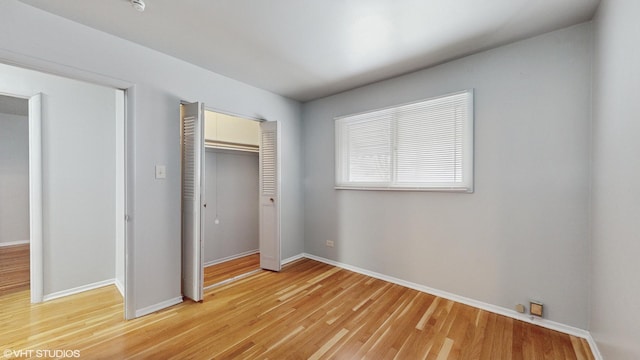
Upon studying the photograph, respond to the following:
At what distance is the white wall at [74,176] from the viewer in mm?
2582

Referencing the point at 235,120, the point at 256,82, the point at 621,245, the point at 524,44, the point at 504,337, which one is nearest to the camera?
the point at 621,245

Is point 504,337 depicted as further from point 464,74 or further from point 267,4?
point 267,4

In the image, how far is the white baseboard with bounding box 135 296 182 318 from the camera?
2318 millimetres

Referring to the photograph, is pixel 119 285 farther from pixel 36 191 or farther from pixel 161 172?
pixel 161 172

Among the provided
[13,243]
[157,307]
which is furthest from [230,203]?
[13,243]

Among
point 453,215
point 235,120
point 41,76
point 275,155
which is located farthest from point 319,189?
point 41,76

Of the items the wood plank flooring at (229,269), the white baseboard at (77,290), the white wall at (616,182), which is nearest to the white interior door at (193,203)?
the wood plank flooring at (229,269)

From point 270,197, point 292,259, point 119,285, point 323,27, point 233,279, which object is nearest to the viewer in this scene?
point 323,27

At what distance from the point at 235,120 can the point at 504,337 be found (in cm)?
391

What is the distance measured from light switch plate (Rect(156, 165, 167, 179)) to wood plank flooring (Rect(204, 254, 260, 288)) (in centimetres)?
139

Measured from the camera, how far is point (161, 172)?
2477 millimetres

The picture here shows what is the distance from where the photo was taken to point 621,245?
4.50 feet

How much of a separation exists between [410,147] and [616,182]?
66.0 inches

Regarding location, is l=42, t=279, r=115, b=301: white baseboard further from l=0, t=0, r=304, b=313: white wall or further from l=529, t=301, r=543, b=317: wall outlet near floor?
l=529, t=301, r=543, b=317: wall outlet near floor
